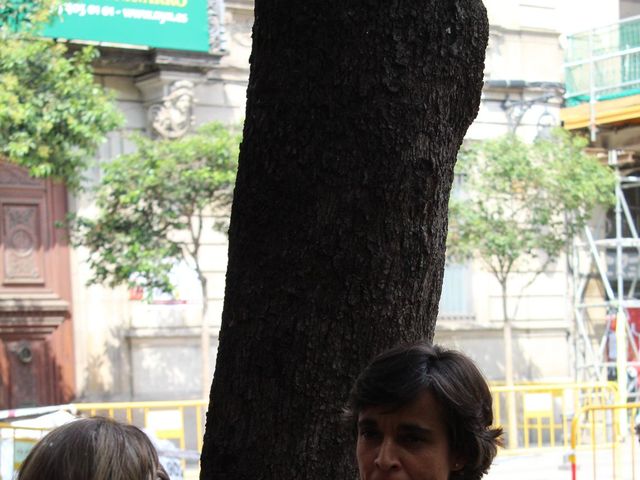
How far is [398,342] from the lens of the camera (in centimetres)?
320

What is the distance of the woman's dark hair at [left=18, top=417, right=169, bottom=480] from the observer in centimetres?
262

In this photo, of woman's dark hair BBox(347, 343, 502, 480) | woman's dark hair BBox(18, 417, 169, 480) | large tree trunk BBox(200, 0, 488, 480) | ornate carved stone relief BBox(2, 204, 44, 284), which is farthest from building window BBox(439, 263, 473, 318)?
woman's dark hair BBox(18, 417, 169, 480)

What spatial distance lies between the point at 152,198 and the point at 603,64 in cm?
880

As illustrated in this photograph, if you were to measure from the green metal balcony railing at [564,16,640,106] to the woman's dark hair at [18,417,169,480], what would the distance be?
57.5ft

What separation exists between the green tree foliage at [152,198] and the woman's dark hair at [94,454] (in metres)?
11.8

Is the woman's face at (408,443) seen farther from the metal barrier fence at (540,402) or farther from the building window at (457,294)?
the building window at (457,294)

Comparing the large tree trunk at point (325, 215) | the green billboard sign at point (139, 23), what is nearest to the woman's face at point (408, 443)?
the large tree trunk at point (325, 215)

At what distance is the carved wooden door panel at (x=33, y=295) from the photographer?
53.7 ft

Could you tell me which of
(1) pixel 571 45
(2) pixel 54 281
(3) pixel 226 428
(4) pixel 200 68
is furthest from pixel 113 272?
(3) pixel 226 428

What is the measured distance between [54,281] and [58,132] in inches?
175

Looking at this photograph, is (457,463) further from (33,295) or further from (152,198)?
(33,295)

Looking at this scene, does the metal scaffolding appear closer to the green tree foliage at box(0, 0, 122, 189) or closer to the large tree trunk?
the green tree foliage at box(0, 0, 122, 189)

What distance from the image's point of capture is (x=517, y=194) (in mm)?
17844

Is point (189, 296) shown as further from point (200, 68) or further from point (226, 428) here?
point (226, 428)
